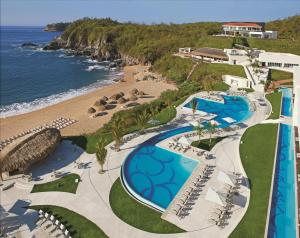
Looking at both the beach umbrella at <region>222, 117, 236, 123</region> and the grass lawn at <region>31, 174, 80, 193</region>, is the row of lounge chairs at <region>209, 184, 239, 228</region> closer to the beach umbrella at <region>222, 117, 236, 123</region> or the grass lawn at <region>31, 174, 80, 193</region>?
the grass lawn at <region>31, 174, 80, 193</region>

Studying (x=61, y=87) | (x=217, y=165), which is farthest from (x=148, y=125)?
(x=61, y=87)

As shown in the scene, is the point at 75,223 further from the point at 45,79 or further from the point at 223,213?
the point at 45,79

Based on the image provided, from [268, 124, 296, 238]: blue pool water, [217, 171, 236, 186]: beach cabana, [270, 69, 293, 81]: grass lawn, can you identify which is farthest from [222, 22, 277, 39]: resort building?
[217, 171, 236, 186]: beach cabana

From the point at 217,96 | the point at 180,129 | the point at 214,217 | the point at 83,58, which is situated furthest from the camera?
the point at 83,58

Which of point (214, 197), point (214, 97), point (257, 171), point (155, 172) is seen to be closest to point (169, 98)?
point (214, 97)

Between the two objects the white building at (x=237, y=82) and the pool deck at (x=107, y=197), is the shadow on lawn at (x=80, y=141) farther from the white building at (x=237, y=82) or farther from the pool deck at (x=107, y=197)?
the white building at (x=237, y=82)

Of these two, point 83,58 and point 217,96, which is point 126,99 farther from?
point 83,58
